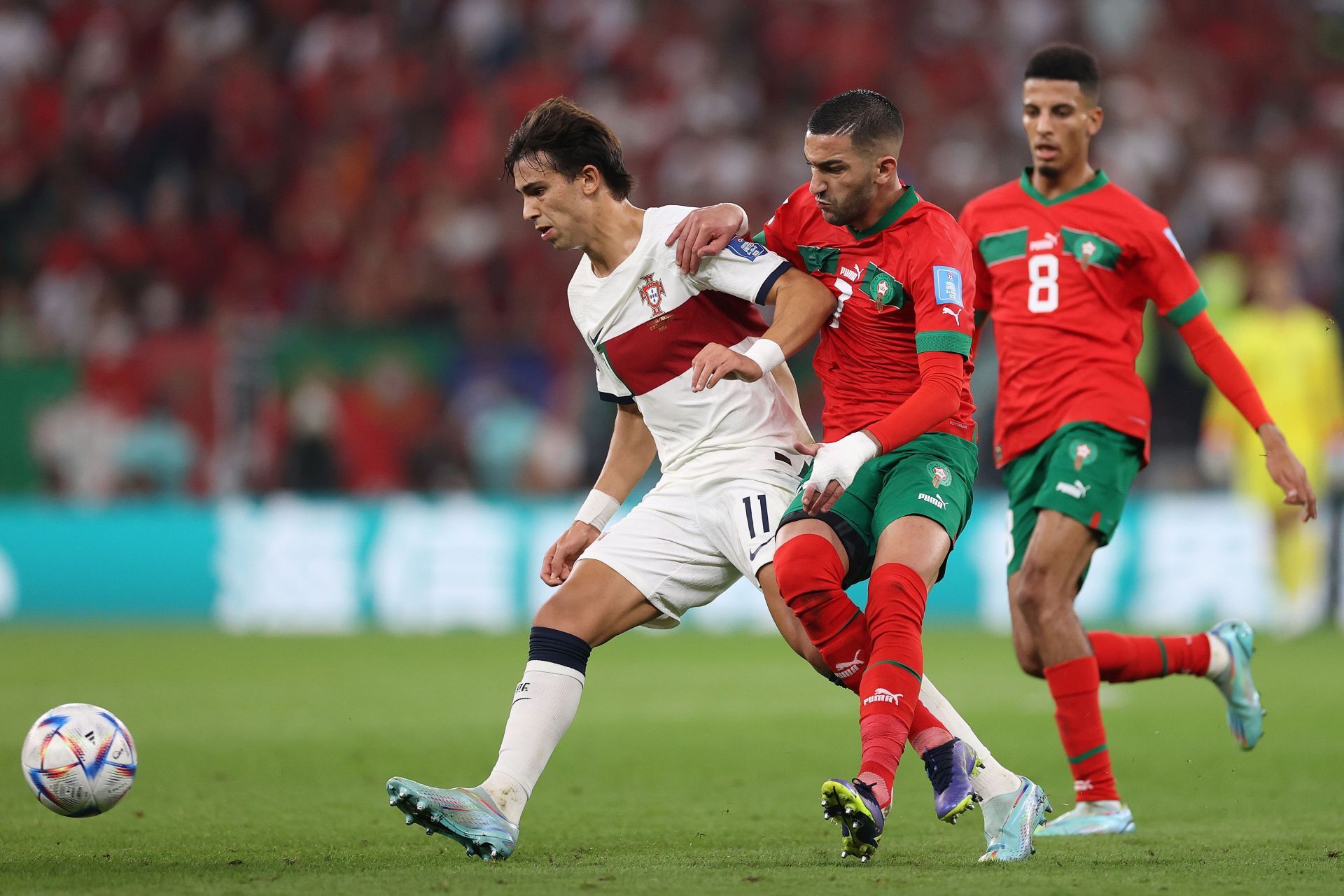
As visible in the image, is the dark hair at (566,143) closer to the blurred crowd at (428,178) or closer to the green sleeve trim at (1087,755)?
the green sleeve trim at (1087,755)

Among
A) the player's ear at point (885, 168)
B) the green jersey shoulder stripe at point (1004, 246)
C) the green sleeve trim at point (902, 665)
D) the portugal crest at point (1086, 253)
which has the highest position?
the player's ear at point (885, 168)

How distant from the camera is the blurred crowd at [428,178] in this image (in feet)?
42.9

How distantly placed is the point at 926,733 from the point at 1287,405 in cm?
808

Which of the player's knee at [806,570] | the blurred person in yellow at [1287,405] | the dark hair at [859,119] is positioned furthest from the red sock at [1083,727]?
the blurred person in yellow at [1287,405]

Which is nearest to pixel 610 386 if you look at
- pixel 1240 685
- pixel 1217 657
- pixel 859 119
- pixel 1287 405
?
pixel 859 119

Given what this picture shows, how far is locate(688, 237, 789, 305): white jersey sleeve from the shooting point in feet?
15.6

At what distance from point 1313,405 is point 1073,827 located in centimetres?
749

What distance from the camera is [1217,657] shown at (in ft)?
18.7

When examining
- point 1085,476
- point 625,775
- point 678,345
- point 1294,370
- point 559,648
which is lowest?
point 625,775

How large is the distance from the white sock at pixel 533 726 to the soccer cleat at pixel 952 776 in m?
0.97

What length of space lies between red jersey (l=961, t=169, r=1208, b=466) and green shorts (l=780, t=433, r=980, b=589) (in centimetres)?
77

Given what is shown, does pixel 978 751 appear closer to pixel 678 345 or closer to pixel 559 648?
pixel 559 648

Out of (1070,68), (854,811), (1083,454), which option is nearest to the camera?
(854,811)

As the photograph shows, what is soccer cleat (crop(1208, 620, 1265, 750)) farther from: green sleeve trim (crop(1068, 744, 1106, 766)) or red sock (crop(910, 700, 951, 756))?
red sock (crop(910, 700, 951, 756))
